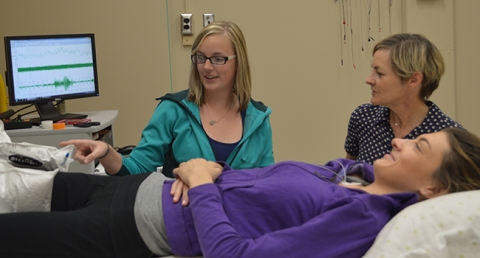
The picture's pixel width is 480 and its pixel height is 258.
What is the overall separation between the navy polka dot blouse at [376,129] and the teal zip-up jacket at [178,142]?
40 centimetres

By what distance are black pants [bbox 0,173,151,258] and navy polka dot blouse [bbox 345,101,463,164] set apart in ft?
3.27

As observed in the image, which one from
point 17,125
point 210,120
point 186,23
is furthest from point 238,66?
point 186,23

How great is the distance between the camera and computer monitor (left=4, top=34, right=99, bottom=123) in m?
2.89

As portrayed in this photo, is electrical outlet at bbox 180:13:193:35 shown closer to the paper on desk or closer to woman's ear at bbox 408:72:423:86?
woman's ear at bbox 408:72:423:86

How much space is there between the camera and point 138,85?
380 centimetres

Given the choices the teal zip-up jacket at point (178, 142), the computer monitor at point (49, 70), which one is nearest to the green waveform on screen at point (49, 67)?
the computer monitor at point (49, 70)

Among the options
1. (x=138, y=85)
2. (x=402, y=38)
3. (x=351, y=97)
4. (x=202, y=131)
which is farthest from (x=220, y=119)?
(x=351, y=97)

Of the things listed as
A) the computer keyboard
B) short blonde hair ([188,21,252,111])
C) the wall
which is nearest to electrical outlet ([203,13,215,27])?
the wall

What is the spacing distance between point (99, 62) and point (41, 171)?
7.17ft

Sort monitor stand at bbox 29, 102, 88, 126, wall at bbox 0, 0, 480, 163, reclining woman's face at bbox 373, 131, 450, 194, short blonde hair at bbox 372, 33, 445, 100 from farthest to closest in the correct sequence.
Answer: wall at bbox 0, 0, 480, 163, monitor stand at bbox 29, 102, 88, 126, short blonde hair at bbox 372, 33, 445, 100, reclining woman's face at bbox 373, 131, 450, 194

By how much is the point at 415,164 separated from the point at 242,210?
0.50 meters

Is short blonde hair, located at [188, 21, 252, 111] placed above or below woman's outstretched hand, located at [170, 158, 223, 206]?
above

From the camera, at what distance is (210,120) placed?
2.25 meters

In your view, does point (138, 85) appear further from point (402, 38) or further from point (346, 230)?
point (346, 230)
